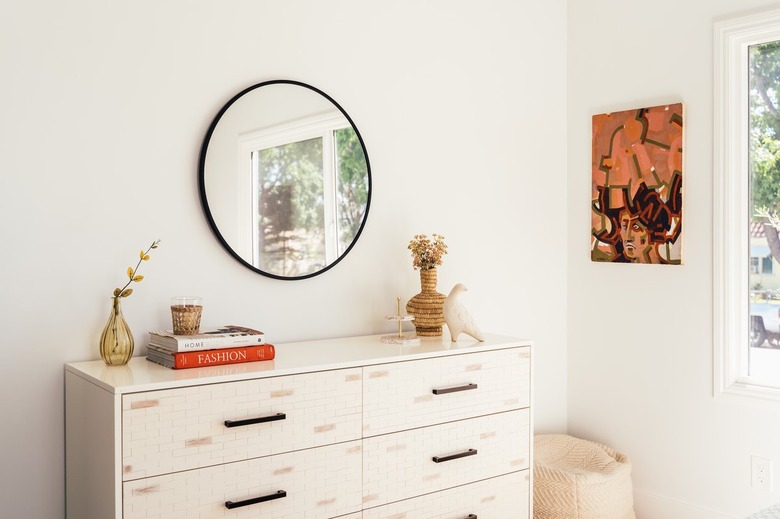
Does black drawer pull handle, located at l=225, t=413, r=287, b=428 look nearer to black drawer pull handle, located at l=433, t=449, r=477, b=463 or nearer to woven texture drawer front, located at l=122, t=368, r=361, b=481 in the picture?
woven texture drawer front, located at l=122, t=368, r=361, b=481

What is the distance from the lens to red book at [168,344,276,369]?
73.3 inches

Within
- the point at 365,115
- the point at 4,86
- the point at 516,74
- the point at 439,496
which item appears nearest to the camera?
the point at 4,86

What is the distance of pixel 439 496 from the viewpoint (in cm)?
221

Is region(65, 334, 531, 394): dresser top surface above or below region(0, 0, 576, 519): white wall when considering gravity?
below

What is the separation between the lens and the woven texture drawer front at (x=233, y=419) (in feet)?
5.45

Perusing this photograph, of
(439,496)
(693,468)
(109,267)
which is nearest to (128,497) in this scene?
(109,267)

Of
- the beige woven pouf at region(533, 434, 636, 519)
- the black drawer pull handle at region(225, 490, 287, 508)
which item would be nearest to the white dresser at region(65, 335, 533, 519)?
the black drawer pull handle at region(225, 490, 287, 508)

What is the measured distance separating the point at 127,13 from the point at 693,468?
2.67 metres

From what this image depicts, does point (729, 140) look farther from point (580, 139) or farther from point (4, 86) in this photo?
point (4, 86)

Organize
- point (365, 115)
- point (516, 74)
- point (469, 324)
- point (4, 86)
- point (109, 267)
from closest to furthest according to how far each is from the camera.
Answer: point (4, 86) < point (109, 267) < point (469, 324) < point (365, 115) < point (516, 74)

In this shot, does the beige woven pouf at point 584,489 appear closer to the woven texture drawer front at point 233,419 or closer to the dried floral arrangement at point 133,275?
the woven texture drawer front at point 233,419

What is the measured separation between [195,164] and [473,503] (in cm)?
143

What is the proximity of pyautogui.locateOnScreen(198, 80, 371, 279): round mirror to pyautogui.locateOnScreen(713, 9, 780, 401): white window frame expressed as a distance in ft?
4.54

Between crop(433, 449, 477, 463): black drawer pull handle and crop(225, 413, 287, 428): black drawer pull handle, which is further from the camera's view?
crop(433, 449, 477, 463): black drawer pull handle
